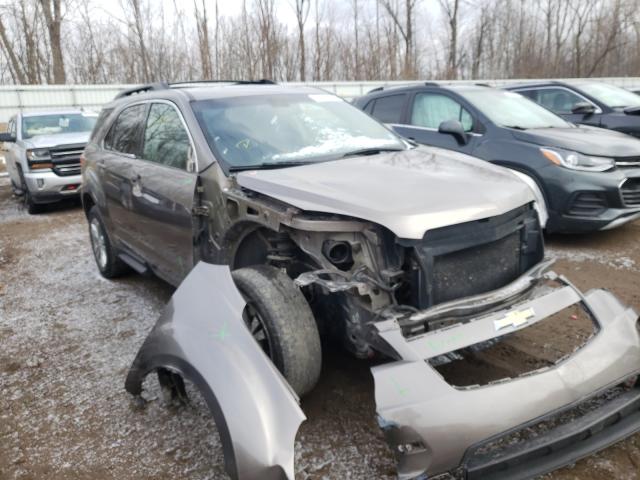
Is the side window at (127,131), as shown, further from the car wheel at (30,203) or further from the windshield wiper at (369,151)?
the car wheel at (30,203)

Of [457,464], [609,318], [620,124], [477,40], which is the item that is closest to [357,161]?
[609,318]

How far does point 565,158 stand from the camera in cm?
537

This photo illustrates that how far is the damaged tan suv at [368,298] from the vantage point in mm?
2023

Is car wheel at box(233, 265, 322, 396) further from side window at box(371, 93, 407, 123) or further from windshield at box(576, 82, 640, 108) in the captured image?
windshield at box(576, 82, 640, 108)

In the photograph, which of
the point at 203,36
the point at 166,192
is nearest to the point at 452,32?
the point at 203,36

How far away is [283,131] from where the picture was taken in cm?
353

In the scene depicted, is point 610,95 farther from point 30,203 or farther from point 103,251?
point 30,203

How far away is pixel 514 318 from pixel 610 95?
26.5ft

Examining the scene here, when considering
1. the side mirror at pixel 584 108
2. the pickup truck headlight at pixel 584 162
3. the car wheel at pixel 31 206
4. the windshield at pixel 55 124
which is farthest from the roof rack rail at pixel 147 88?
the side mirror at pixel 584 108

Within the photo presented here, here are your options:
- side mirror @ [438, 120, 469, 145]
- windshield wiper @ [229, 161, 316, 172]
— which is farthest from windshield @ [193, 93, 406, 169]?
side mirror @ [438, 120, 469, 145]

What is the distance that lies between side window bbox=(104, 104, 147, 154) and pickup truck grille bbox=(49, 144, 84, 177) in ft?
15.4

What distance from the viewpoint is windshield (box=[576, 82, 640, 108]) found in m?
8.51

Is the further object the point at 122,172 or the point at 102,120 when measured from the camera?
the point at 102,120

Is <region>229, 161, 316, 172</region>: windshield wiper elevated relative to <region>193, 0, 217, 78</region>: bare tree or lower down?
lower down
